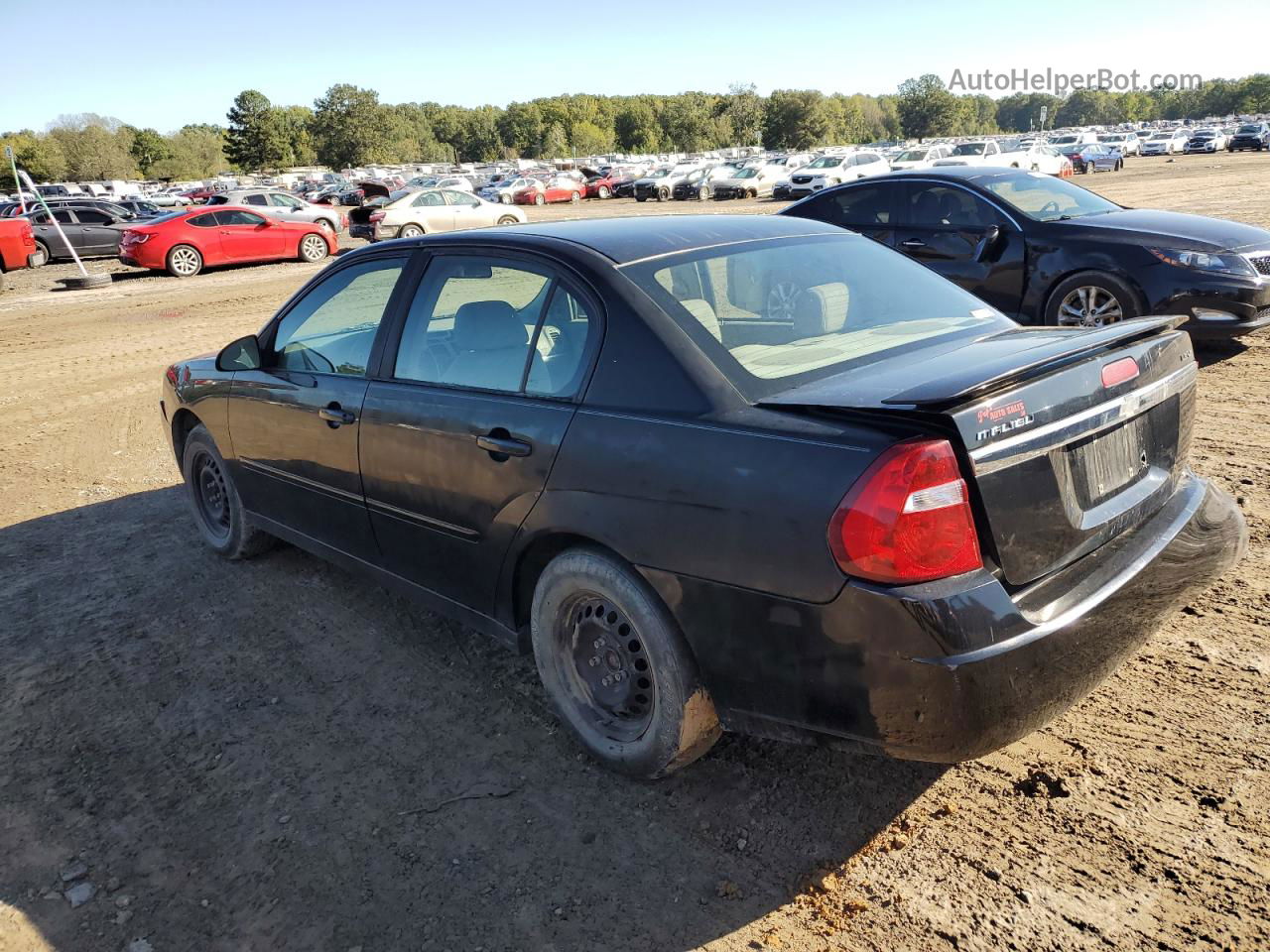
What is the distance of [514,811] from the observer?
9.57 ft

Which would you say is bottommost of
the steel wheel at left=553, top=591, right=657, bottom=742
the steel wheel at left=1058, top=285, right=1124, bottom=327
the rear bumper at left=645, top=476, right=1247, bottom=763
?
the steel wheel at left=553, top=591, right=657, bottom=742

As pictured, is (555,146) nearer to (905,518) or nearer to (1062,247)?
(1062,247)

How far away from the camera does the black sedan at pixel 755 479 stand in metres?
2.27

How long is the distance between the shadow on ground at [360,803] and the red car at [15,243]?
836 inches

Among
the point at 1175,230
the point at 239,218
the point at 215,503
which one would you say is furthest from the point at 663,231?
the point at 239,218

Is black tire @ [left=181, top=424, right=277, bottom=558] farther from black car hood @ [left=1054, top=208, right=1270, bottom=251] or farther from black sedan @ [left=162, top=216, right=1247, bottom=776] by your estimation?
black car hood @ [left=1054, top=208, right=1270, bottom=251]

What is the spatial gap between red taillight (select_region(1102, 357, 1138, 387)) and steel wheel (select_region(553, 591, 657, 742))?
1.53 metres

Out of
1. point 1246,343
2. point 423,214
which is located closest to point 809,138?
point 423,214

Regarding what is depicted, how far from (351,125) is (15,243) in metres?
88.6

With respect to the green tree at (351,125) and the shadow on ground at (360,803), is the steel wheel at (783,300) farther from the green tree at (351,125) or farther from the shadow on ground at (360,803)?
the green tree at (351,125)

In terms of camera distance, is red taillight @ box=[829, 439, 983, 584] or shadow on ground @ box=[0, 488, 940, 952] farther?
shadow on ground @ box=[0, 488, 940, 952]

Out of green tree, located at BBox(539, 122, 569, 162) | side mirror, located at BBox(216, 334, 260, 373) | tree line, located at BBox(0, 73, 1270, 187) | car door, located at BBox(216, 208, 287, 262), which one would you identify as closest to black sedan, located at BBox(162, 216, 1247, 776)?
side mirror, located at BBox(216, 334, 260, 373)

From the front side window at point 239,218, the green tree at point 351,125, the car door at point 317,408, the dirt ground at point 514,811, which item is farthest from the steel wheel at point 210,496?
the green tree at point 351,125

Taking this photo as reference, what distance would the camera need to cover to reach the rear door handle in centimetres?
302
